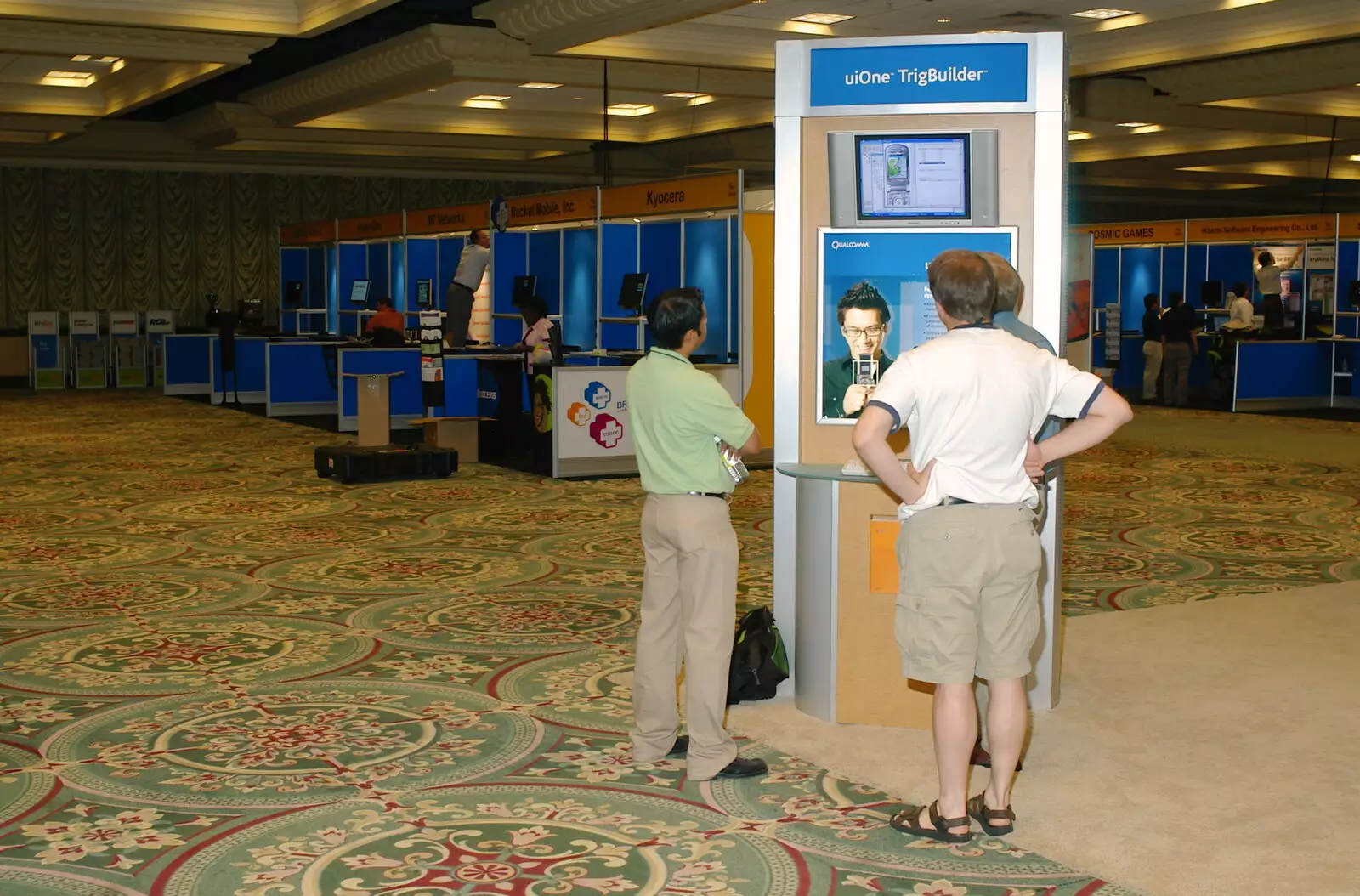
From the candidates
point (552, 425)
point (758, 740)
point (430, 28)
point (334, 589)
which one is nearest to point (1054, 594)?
point (758, 740)

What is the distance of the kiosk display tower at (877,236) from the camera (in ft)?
14.5

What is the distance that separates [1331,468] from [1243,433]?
2.95m

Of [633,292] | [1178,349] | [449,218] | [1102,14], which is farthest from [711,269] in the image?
[1178,349]

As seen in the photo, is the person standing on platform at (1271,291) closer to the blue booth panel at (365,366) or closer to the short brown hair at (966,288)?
the blue booth panel at (365,366)

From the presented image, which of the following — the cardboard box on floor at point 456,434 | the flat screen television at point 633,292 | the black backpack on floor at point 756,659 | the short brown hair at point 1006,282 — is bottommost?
the black backpack on floor at point 756,659

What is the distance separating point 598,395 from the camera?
→ 11.0 meters

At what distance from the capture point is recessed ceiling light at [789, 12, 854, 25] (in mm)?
12445

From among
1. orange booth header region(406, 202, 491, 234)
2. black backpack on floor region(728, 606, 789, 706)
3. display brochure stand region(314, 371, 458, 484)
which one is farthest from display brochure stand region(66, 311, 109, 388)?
black backpack on floor region(728, 606, 789, 706)

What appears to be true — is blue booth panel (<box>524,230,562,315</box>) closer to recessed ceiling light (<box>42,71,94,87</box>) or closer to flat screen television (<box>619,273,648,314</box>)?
flat screen television (<box>619,273,648,314</box>)

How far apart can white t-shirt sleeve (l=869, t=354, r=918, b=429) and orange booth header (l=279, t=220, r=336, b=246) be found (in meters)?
16.9

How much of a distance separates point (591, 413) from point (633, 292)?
246cm

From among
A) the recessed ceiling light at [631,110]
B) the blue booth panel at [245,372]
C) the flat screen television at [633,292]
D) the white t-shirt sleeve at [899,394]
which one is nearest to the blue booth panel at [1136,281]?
the recessed ceiling light at [631,110]

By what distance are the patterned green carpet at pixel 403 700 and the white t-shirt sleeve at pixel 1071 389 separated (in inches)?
41.6

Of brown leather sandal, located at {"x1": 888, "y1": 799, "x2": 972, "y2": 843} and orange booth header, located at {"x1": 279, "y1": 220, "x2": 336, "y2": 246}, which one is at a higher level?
orange booth header, located at {"x1": 279, "y1": 220, "x2": 336, "y2": 246}
